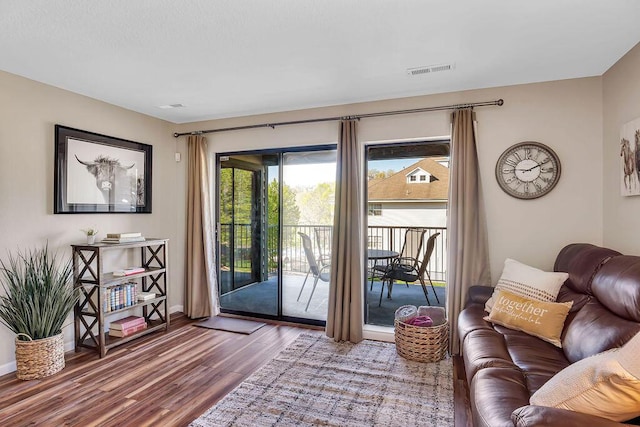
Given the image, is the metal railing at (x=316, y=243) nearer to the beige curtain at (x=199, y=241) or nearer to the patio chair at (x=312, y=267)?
the patio chair at (x=312, y=267)

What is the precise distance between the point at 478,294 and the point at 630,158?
1.42 metres

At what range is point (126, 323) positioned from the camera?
11.6ft

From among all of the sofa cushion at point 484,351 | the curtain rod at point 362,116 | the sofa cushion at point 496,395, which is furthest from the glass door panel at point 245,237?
the sofa cushion at point 496,395

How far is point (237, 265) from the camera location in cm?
448

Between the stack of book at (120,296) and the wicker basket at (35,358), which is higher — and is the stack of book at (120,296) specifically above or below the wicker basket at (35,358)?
above

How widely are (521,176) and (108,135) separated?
4080 millimetres

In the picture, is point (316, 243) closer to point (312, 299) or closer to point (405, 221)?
point (312, 299)

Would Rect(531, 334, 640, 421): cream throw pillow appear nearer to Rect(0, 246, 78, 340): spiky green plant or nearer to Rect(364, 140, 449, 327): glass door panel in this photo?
Rect(364, 140, 449, 327): glass door panel

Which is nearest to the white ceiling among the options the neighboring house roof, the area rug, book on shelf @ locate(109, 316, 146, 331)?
the neighboring house roof

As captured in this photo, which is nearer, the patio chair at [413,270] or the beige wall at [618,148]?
the beige wall at [618,148]

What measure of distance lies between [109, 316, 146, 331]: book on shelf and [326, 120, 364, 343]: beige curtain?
202 cm

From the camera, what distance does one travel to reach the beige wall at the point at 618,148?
7.83 feet

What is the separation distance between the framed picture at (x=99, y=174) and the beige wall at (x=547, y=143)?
3031 mm

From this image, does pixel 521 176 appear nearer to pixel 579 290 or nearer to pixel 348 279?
pixel 579 290
